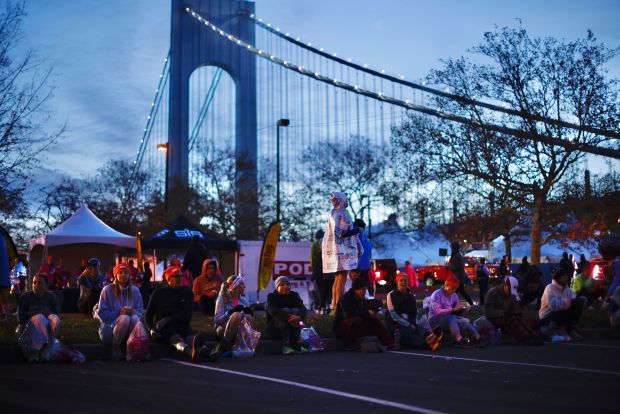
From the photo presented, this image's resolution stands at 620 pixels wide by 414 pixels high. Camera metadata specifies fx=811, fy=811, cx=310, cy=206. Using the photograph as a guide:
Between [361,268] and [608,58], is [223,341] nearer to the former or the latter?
[361,268]

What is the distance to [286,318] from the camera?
38.6 feet

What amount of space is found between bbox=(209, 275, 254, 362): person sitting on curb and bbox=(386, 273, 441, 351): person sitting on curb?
2369mm

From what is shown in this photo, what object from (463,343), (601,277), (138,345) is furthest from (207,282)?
(601,277)

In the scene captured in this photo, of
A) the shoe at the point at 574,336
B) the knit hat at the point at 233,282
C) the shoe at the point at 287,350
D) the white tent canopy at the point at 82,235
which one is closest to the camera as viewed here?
the knit hat at the point at 233,282

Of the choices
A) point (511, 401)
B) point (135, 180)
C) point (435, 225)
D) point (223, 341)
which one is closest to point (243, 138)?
point (135, 180)

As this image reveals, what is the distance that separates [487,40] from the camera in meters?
26.2

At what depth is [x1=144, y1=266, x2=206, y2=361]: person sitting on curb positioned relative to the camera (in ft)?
35.3

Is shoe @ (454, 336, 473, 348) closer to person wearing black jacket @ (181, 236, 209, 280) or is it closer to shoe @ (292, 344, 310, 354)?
shoe @ (292, 344, 310, 354)

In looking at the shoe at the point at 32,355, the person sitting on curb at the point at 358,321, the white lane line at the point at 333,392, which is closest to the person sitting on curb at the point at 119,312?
the shoe at the point at 32,355

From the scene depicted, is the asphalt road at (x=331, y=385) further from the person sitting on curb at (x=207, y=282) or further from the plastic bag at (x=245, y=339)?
the person sitting on curb at (x=207, y=282)

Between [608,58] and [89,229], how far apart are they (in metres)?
17.1

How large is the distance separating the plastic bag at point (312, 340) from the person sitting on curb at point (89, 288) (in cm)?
536

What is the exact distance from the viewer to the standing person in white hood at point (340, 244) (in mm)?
14297

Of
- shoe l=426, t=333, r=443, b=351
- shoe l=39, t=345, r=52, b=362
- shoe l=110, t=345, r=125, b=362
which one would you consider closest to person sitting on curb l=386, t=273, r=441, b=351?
shoe l=426, t=333, r=443, b=351
